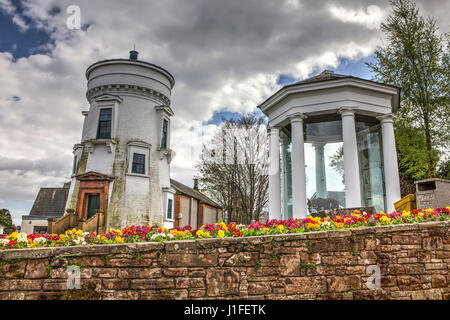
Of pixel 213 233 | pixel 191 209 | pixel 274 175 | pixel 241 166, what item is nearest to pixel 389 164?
pixel 274 175

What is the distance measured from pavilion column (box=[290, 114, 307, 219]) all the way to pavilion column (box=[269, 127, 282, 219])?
1.31m

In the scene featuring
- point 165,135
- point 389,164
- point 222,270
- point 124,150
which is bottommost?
point 222,270

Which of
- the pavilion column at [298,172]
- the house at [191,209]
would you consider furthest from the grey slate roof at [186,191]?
the pavilion column at [298,172]

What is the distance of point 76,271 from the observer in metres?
4.48

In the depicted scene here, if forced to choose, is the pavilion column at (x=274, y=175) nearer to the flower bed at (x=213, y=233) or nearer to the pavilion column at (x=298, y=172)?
the pavilion column at (x=298, y=172)

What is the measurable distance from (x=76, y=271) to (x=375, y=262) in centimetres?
454

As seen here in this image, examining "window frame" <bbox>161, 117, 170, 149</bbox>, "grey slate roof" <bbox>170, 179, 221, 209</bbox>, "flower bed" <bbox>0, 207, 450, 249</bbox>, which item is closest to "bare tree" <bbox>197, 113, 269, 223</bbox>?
"grey slate roof" <bbox>170, 179, 221, 209</bbox>

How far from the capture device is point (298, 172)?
11.5m

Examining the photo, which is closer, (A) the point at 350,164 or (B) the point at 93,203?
(A) the point at 350,164

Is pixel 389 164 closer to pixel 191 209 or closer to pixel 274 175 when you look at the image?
pixel 274 175

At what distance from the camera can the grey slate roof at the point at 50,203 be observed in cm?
3136

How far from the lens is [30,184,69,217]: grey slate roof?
3136 centimetres

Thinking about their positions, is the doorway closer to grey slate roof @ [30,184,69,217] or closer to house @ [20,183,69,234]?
house @ [20,183,69,234]

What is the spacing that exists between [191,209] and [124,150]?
33.4 feet
